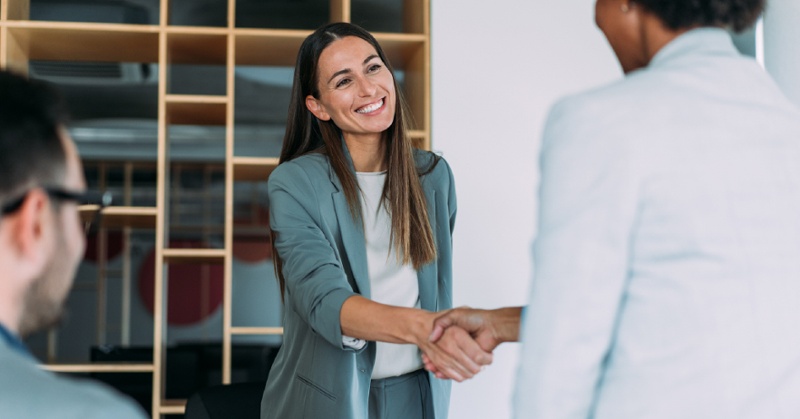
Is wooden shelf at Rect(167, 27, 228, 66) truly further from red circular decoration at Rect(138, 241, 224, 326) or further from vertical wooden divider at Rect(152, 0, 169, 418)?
red circular decoration at Rect(138, 241, 224, 326)

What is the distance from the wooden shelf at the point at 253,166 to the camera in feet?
10.9

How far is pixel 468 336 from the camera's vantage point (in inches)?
69.2

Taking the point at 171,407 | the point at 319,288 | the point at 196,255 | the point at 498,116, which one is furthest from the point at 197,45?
the point at 319,288

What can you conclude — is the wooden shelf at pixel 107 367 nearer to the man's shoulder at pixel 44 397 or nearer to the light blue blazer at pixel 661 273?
the light blue blazer at pixel 661 273

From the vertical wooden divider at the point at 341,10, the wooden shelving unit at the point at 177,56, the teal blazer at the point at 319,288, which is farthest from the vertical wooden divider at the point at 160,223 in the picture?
the teal blazer at the point at 319,288

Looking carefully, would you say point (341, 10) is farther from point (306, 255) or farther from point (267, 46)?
point (306, 255)

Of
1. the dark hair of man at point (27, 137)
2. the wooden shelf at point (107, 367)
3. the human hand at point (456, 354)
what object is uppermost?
the dark hair of man at point (27, 137)

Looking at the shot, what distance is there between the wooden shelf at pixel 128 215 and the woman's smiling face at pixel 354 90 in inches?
53.3

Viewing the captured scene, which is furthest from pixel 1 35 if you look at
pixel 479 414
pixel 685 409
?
pixel 685 409

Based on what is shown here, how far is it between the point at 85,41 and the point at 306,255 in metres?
2.02

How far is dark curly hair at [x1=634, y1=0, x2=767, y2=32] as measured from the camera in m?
1.19

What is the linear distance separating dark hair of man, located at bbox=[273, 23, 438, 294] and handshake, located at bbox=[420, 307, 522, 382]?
287 mm

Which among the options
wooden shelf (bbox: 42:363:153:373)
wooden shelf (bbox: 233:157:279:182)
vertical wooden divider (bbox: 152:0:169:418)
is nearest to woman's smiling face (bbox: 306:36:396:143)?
wooden shelf (bbox: 233:157:279:182)

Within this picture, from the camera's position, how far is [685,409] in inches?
41.9
